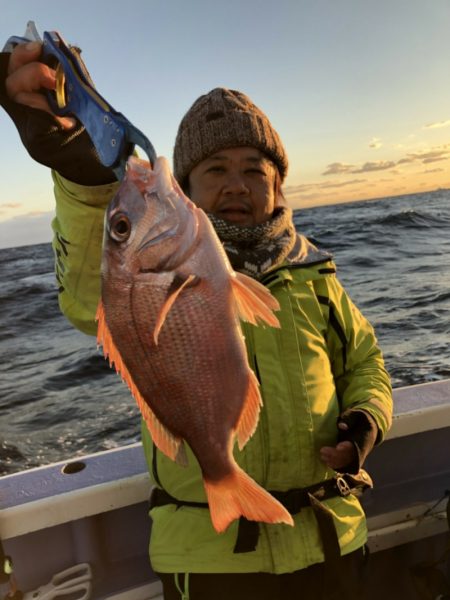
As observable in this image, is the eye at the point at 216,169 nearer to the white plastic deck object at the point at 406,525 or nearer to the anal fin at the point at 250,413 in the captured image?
the anal fin at the point at 250,413

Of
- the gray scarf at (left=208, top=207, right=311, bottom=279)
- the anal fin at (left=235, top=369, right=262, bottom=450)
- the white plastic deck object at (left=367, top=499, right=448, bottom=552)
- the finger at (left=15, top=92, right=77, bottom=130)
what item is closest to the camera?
the anal fin at (left=235, top=369, right=262, bottom=450)

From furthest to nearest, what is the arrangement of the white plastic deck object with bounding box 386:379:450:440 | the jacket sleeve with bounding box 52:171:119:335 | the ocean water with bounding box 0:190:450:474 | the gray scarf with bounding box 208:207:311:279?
the ocean water with bounding box 0:190:450:474, the white plastic deck object with bounding box 386:379:450:440, the gray scarf with bounding box 208:207:311:279, the jacket sleeve with bounding box 52:171:119:335

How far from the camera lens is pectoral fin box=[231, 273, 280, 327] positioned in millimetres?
1481

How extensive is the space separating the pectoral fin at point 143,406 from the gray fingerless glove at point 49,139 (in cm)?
54

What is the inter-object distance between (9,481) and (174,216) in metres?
1.87

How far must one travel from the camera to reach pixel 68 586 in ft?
8.52

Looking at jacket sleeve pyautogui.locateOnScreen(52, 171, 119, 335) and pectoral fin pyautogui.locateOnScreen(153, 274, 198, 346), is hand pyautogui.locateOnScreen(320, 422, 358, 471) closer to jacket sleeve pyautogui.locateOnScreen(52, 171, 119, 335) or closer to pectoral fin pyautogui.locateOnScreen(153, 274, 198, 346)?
pectoral fin pyautogui.locateOnScreen(153, 274, 198, 346)

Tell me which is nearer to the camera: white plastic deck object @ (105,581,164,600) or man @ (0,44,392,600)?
man @ (0,44,392,600)

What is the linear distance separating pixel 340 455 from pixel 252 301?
83 cm

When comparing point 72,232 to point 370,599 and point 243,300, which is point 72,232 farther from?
point 370,599

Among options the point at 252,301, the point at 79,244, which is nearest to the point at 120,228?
the point at 252,301

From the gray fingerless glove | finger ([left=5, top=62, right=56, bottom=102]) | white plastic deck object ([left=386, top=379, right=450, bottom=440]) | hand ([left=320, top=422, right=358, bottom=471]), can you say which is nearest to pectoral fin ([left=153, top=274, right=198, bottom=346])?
the gray fingerless glove

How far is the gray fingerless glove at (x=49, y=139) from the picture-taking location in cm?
168

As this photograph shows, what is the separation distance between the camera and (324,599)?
207 cm
